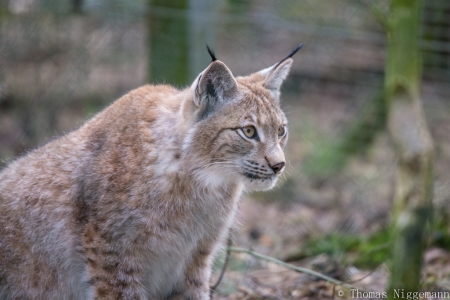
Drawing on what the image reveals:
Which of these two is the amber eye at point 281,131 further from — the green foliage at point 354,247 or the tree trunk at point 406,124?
the green foliage at point 354,247

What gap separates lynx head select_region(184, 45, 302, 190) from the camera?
372cm

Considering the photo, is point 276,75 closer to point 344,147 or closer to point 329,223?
point 329,223

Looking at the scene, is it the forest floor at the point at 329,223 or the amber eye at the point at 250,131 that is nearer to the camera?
the amber eye at the point at 250,131

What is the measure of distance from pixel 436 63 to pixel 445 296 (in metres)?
3.65

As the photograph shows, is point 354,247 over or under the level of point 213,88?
under

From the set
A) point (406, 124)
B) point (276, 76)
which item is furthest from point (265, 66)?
point (406, 124)

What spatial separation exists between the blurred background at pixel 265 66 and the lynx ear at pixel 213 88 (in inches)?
100

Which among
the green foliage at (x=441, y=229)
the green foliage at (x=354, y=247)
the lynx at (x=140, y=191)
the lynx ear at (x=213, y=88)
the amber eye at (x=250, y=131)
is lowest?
the green foliage at (x=354, y=247)

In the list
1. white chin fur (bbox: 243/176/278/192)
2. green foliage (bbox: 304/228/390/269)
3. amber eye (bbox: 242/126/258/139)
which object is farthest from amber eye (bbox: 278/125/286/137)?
green foliage (bbox: 304/228/390/269)

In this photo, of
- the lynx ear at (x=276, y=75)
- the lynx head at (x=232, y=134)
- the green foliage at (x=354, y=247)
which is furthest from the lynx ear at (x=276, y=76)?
the green foliage at (x=354, y=247)

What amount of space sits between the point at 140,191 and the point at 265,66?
425cm

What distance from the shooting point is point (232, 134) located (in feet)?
12.4

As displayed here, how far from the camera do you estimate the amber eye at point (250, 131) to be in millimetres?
3762

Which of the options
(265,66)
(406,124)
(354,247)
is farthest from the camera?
(265,66)
